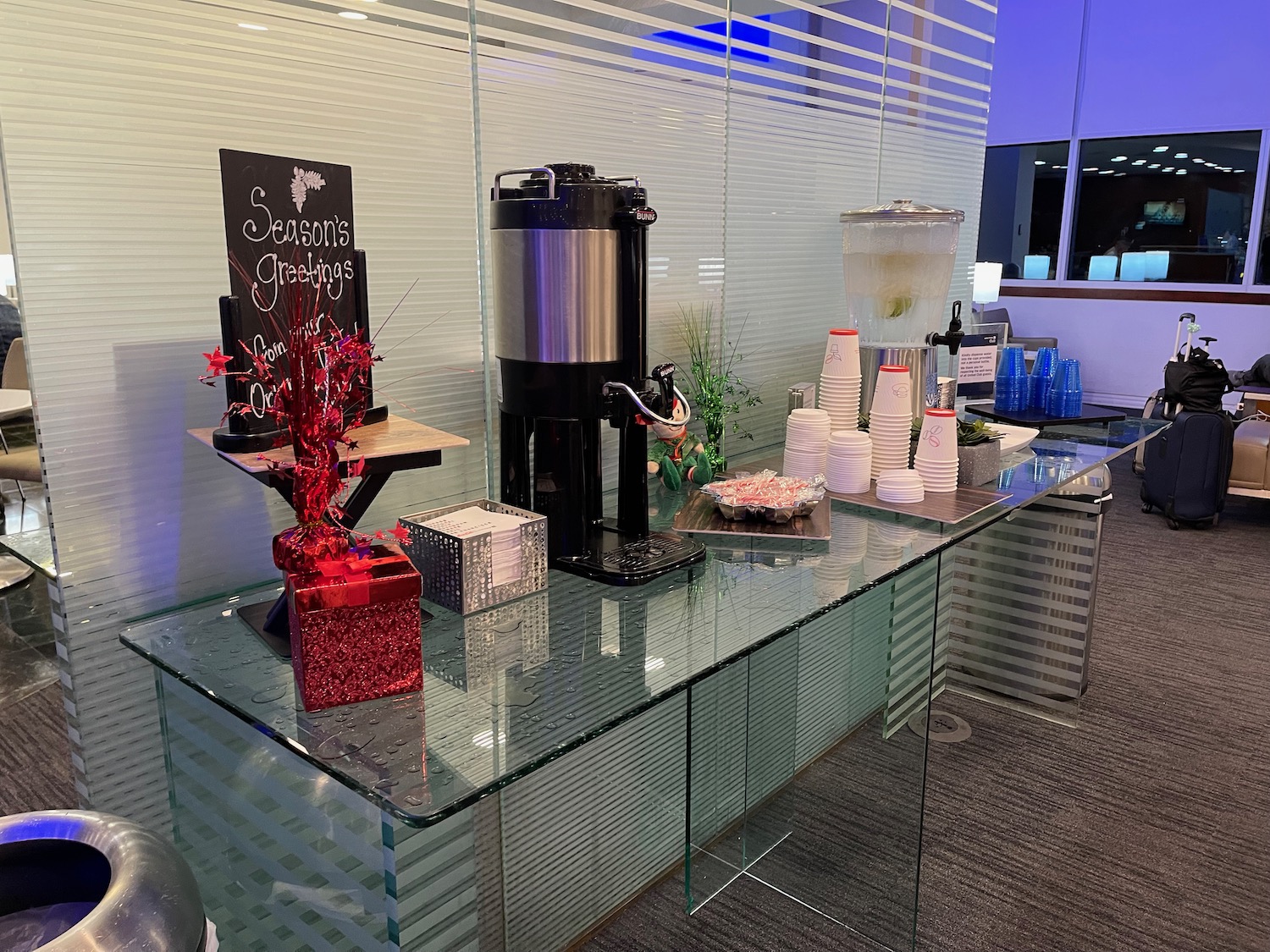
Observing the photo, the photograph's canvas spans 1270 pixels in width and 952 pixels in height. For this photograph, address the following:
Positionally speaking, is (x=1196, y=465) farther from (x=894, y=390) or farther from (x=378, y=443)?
(x=378, y=443)

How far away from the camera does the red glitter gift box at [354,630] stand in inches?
40.9

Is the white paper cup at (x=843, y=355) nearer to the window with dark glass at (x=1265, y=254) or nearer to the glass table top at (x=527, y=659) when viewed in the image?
the glass table top at (x=527, y=659)

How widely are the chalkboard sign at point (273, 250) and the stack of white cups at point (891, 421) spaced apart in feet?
3.68

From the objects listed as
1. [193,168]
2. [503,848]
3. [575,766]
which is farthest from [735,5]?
[503,848]

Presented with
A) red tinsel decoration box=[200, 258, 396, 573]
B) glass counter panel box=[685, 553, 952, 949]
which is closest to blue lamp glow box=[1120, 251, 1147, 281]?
glass counter panel box=[685, 553, 952, 949]

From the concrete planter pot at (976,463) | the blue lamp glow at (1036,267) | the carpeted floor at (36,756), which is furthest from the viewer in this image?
the blue lamp glow at (1036,267)

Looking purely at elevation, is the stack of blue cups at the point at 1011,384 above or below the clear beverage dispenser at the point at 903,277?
below

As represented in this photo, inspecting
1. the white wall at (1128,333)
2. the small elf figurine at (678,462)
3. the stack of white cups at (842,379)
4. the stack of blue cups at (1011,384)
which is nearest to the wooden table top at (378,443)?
the small elf figurine at (678,462)

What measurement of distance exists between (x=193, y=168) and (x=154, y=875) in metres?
0.89

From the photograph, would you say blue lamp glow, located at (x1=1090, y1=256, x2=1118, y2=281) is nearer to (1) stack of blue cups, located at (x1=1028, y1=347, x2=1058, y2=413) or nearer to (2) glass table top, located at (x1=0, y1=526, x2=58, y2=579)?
(1) stack of blue cups, located at (x1=1028, y1=347, x2=1058, y2=413)

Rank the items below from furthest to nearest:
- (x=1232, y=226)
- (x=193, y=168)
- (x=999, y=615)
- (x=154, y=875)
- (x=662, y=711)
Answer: (x=1232, y=226) → (x=999, y=615) → (x=662, y=711) → (x=193, y=168) → (x=154, y=875)

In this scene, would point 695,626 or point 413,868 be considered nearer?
point 413,868

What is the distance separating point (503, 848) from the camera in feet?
5.98

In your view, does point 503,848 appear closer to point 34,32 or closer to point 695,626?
point 695,626
